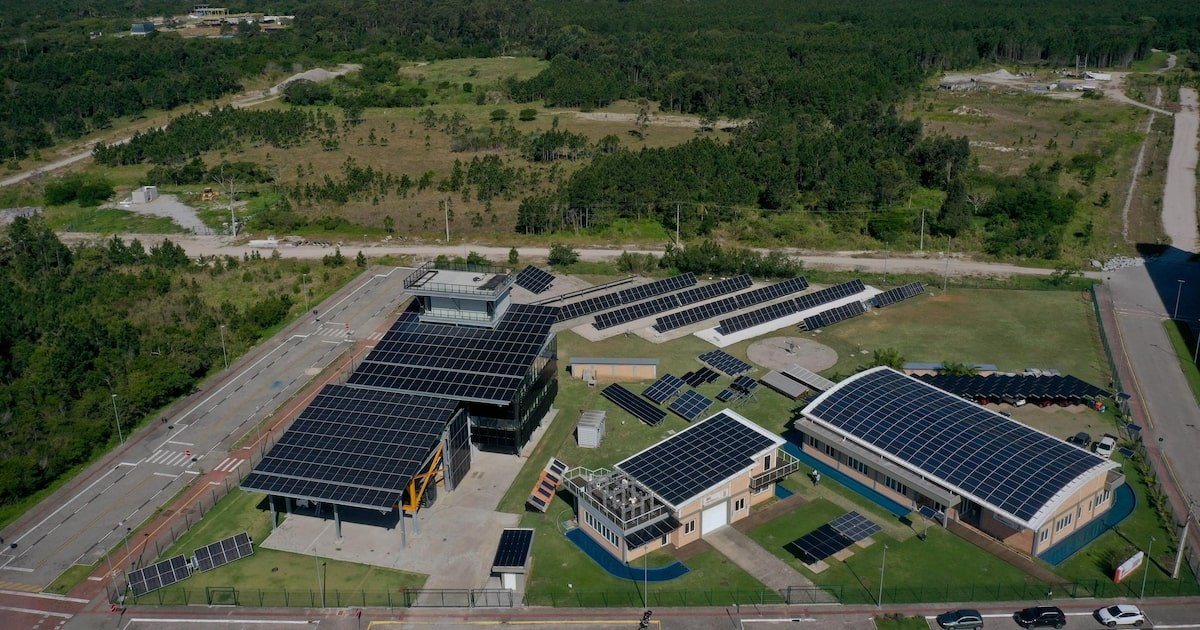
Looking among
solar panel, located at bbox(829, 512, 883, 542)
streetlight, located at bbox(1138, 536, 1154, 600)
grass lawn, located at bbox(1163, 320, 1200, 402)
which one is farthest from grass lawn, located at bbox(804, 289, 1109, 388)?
streetlight, located at bbox(1138, 536, 1154, 600)

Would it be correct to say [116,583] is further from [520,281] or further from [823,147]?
[823,147]

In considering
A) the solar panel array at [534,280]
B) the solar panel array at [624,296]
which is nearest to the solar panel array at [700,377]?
the solar panel array at [624,296]

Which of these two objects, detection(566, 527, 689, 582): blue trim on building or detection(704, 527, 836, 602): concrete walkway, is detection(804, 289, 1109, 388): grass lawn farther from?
detection(566, 527, 689, 582): blue trim on building

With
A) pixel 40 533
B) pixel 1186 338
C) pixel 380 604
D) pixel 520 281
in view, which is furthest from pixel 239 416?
pixel 1186 338

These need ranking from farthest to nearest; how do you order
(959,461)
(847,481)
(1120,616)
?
(847,481) < (959,461) < (1120,616)

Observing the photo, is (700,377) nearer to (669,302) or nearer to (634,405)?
(634,405)

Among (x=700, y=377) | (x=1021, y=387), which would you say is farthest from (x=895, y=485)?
(x=700, y=377)
